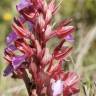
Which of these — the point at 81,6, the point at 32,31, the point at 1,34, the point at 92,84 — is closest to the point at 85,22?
the point at 81,6

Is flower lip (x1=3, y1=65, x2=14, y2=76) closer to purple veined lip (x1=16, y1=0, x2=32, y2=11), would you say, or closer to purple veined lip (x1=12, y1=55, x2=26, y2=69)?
purple veined lip (x1=12, y1=55, x2=26, y2=69)

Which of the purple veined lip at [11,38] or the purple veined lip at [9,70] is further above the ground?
the purple veined lip at [11,38]

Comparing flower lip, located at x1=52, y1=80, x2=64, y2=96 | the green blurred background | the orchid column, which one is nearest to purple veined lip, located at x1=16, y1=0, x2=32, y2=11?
the orchid column

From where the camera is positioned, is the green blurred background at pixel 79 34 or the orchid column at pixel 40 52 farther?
the green blurred background at pixel 79 34

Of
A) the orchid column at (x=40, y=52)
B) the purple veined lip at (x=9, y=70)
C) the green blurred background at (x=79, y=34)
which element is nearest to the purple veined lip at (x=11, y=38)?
the orchid column at (x=40, y=52)

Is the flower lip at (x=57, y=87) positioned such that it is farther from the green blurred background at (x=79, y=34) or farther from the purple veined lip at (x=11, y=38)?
the green blurred background at (x=79, y=34)

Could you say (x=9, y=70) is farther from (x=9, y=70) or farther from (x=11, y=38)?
(x=11, y=38)

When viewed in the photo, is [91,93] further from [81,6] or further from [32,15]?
[81,6]

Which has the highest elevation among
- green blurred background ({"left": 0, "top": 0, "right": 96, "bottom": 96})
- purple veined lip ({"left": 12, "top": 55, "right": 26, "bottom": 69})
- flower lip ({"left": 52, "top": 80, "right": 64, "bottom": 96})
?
purple veined lip ({"left": 12, "top": 55, "right": 26, "bottom": 69})
